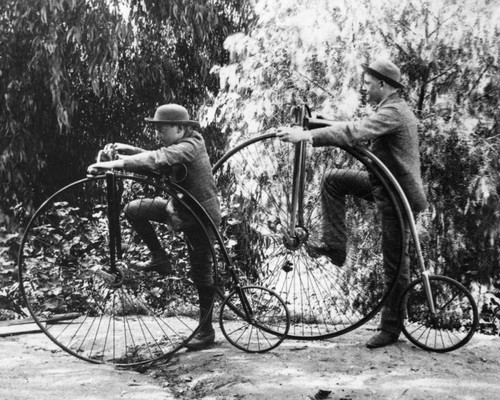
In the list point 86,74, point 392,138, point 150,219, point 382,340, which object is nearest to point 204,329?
point 150,219

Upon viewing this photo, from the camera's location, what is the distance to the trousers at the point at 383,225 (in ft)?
12.6

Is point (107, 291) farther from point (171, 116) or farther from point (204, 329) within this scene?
point (171, 116)

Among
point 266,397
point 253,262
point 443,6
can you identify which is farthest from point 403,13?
point 266,397

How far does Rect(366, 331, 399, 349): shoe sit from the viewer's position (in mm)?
3953

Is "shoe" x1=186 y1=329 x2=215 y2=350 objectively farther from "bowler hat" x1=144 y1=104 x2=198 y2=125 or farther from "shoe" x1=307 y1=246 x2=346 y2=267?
"bowler hat" x1=144 y1=104 x2=198 y2=125

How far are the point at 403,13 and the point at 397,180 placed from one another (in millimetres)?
1721

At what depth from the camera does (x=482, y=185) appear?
4816 mm

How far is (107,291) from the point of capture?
5598 mm

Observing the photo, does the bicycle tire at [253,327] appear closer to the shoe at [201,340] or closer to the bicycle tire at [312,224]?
the shoe at [201,340]

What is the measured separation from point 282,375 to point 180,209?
112cm

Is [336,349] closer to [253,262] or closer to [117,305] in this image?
[253,262]

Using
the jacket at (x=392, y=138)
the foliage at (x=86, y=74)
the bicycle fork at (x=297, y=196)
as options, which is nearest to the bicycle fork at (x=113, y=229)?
the bicycle fork at (x=297, y=196)

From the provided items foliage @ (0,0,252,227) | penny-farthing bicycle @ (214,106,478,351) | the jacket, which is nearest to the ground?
penny-farthing bicycle @ (214,106,478,351)

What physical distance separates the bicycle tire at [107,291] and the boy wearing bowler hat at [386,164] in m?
0.91
